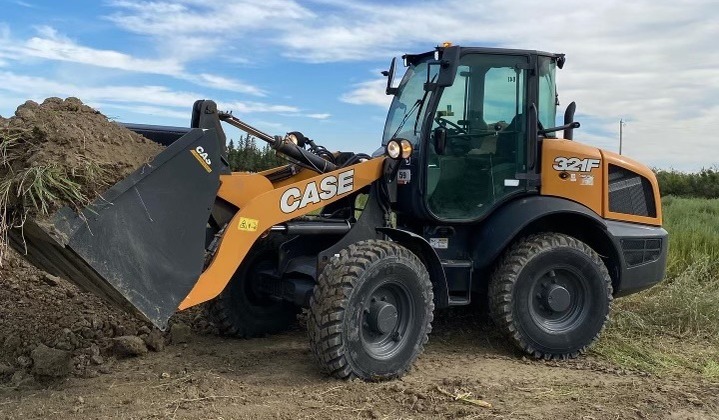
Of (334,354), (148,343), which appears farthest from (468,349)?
(148,343)

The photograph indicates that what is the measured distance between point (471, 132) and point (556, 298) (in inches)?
59.9

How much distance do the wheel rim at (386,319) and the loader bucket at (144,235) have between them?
1240mm

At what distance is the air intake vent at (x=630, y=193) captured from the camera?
6480 millimetres

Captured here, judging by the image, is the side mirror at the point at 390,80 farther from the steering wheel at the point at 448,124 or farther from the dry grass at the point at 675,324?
the dry grass at the point at 675,324

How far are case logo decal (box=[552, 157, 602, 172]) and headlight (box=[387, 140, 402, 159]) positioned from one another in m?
1.49

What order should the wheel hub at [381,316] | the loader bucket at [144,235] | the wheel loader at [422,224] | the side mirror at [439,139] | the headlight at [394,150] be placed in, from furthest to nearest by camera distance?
the side mirror at [439,139] < the headlight at [394,150] < the wheel hub at [381,316] < the wheel loader at [422,224] < the loader bucket at [144,235]

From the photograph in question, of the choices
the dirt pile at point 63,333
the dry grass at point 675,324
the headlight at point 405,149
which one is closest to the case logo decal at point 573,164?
the headlight at point 405,149

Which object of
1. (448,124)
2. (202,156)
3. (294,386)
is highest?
(448,124)

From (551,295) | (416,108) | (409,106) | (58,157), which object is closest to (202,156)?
(58,157)

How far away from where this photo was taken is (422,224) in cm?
609

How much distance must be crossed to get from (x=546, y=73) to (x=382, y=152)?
1.57 metres

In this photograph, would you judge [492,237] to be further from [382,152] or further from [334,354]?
[334,354]

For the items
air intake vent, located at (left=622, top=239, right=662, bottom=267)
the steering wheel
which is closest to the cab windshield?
the steering wheel

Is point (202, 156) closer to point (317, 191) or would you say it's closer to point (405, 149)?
point (317, 191)
